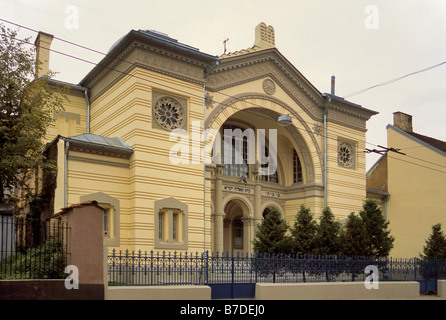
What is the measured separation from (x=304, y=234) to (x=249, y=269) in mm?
4409

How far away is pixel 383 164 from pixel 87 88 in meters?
20.5

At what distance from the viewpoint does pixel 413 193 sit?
31688 mm

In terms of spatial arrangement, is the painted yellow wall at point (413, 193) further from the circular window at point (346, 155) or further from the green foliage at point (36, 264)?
the green foliage at point (36, 264)

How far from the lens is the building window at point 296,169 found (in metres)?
29.0

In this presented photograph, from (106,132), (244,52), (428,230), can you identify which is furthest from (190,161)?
(428,230)

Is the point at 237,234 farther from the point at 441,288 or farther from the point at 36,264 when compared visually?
the point at 36,264

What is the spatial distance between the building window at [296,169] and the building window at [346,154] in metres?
2.30

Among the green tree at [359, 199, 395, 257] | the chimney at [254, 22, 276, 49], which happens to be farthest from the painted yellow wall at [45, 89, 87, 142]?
the green tree at [359, 199, 395, 257]

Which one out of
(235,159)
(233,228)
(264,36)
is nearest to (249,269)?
(235,159)

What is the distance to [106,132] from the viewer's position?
73.5 ft

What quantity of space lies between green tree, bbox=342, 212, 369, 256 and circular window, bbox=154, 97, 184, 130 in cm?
841

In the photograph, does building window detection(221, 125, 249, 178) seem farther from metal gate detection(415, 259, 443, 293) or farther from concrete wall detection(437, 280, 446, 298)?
concrete wall detection(437, 280, 446, 298)

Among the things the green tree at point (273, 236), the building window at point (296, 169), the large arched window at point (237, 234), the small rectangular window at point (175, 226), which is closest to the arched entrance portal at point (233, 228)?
the large arched window at point (237, 234)

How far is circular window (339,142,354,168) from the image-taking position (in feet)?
93.9
